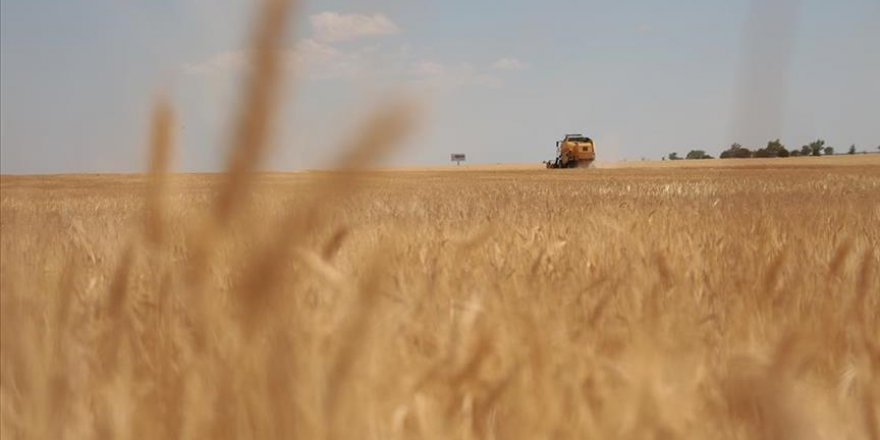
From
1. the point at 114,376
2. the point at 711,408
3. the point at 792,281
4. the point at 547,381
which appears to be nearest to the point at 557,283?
the point at 792,281

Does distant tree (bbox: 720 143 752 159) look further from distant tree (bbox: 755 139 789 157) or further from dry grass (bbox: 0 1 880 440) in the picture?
dry grass (bbox: 0 1 880 440)

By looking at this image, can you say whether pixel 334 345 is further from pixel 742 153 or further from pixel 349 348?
pixel 742 153

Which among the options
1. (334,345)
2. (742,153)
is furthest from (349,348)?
(742,153)

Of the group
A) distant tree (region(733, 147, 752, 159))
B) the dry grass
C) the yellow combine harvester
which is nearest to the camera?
the dry grass

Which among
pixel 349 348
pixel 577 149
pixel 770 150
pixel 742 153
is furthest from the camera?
pixel 577 149

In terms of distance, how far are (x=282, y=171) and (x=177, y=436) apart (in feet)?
0.87

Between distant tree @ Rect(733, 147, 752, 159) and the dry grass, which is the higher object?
distant tree @ Rect(733, 147, 752, 159)

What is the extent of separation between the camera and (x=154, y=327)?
1.11 meters

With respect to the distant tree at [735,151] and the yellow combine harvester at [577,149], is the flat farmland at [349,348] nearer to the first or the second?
the distant tree at [735,151]

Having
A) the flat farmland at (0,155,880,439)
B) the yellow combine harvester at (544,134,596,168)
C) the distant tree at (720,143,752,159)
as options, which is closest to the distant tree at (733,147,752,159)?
the distant tree at (720,143,752,159)

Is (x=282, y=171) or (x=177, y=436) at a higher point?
(x=282, y=171)

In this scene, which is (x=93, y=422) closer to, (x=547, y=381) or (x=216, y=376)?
(x=216, y=376)

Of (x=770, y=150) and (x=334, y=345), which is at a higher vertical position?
(x=770, y=150)

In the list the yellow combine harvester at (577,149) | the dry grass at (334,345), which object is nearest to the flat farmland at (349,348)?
the dry grass at (334,345)
